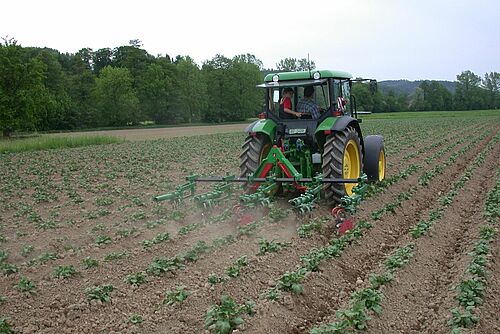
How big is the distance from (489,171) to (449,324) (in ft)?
33.0

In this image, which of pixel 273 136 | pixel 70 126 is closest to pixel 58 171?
pixel 273 136

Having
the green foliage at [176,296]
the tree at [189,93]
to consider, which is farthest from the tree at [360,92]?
the tree at [189,93]

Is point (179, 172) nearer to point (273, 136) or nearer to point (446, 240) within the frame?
point (273, 136)

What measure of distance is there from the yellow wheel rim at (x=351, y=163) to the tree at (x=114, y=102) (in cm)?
5478

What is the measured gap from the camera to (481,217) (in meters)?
8.27

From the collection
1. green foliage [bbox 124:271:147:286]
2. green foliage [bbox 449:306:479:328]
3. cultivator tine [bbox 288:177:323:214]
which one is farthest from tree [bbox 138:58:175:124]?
green foliage [bbox 449:306:479:328]

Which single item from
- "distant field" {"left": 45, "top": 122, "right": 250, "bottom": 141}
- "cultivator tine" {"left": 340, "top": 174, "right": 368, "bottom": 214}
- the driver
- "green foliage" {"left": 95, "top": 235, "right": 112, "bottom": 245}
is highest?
the driver

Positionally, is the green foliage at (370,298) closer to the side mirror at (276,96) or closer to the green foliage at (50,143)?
the side mirror at (276,96)

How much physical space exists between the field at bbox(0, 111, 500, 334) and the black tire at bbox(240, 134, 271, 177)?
66 cm

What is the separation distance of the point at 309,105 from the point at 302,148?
0.84m

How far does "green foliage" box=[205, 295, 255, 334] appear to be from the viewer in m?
4.18

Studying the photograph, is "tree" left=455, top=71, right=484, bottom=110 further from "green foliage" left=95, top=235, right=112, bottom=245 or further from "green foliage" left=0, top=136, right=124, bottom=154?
"green foliage" left=95, top=235, right=112, bottom=245

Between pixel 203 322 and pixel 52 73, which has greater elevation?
pixel 52 73

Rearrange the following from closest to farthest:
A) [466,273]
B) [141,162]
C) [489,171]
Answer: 1. [466,273]
2. [489,171]
3. [141,162]
